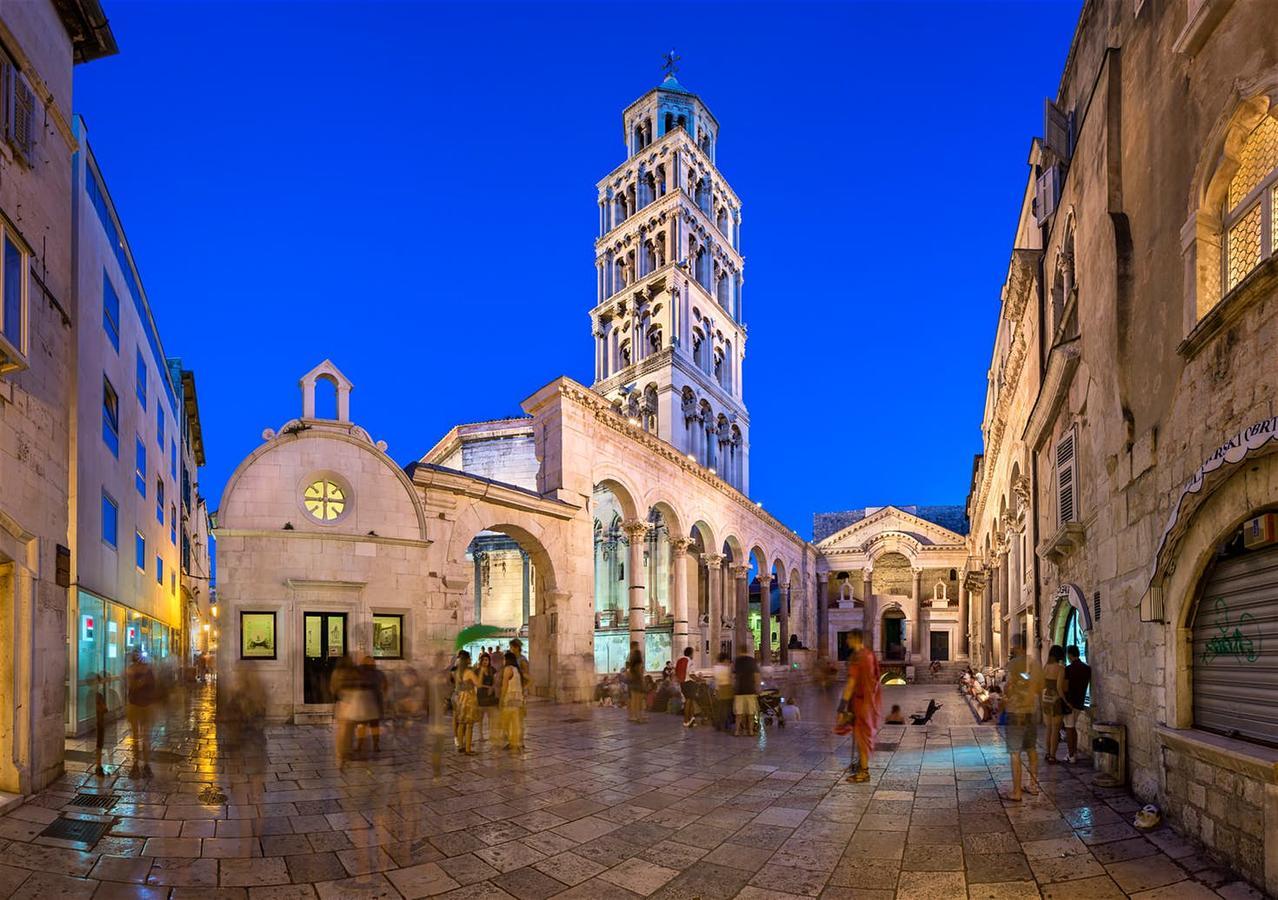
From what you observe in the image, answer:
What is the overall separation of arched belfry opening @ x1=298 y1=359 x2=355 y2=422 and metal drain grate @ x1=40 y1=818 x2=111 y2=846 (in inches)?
401

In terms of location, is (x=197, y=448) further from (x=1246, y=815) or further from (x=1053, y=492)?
(x=1246, y=815)

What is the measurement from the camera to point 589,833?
7.12 m

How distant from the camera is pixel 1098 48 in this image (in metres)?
10.5

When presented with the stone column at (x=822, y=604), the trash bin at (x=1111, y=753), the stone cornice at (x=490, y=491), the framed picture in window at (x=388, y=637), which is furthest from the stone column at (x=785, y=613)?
the trash bin at (x=1111, y=753)

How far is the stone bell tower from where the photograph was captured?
4078 centimetres

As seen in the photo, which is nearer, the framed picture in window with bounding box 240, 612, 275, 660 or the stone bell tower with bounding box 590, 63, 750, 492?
the framed picture in window with bounding box 240, 612, 275, 660

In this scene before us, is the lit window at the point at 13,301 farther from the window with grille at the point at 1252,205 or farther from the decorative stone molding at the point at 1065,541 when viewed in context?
the decorative stone molding at the point at 1065,541

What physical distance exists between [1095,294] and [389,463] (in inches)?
537

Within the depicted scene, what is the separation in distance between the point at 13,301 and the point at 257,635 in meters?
8.72

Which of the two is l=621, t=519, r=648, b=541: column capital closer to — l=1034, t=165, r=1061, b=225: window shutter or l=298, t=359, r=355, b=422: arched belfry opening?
l=298, t=359, r=355, b=422: arched belfry opening

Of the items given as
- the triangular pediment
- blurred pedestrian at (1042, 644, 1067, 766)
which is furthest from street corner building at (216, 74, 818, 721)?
blurred pedestrian at (1042, 644, 1067, 766)

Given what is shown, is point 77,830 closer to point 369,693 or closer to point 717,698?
point 369,693

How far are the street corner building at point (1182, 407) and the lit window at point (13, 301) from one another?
37.1 ft

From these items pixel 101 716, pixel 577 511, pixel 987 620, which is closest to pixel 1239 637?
pixel 101 716
